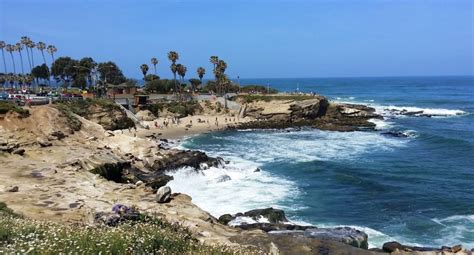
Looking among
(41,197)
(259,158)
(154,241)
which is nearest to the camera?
(154,241)

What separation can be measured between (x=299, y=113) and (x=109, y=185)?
2157 inches

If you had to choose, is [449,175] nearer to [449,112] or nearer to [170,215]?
[170,215]

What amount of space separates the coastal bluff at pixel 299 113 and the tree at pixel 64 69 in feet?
141

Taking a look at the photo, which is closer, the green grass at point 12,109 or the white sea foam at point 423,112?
the green grass at point 12,109

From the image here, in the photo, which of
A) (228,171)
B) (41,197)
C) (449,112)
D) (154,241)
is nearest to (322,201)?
(228,171)

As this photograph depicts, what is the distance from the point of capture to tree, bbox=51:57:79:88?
4136 inches

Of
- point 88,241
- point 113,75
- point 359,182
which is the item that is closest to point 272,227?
point 88,241

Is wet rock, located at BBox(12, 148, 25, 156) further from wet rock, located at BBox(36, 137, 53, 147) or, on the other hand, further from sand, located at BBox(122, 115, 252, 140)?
sand, located at BBox(122, 115, 252, 140)

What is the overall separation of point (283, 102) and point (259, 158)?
34.9 m

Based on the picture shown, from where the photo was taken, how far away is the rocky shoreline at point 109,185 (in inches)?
680

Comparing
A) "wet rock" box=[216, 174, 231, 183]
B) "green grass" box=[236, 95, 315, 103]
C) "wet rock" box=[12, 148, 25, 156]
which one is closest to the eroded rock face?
"wet rock" box=[216, 174, 231, 183]

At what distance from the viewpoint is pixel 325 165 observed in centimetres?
4044

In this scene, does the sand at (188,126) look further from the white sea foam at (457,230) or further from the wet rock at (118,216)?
the wet rock at (118,216)

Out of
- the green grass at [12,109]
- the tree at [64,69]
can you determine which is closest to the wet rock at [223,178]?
the green grass at [12,109]
